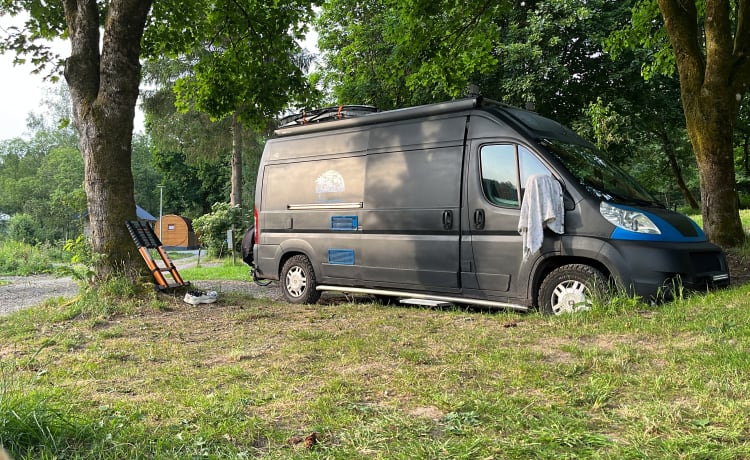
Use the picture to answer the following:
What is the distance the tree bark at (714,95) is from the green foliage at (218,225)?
18813 mm

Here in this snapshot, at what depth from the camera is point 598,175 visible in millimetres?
6602

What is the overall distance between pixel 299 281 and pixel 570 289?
4362 millimetres

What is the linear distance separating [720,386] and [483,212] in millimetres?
3930

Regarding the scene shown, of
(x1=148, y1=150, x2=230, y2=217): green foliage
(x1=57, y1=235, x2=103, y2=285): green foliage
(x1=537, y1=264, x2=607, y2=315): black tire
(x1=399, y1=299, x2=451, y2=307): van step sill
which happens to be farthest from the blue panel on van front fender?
(x1=148, y1=150, x2=230, y2=217): green foliage

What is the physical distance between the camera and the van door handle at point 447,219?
716 cm

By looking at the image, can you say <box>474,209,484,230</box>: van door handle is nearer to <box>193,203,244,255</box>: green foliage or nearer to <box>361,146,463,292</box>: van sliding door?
<box>361,146,463,292</box>: van sliding door

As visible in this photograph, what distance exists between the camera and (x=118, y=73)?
8.17 m

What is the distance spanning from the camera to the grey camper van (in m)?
6.09

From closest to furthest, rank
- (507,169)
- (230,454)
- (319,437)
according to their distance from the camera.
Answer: (230,454) → (319,437) → (507,169)

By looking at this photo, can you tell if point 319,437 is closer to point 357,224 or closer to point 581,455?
point 581,455

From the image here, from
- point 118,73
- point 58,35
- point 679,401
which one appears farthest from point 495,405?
point 58,35

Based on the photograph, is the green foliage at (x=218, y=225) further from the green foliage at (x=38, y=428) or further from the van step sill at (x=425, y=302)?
the green foliage at (x=38, y=428)

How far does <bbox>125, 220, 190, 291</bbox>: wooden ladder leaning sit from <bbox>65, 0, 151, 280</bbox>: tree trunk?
0.43 ft

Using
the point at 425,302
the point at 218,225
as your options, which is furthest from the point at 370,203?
the point at 218,225
